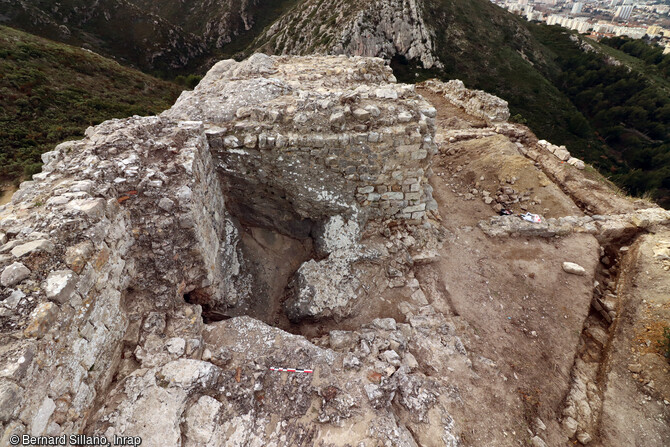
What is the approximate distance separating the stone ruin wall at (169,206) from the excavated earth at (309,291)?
0.12ft

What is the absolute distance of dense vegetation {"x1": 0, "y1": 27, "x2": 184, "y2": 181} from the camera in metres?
17.9

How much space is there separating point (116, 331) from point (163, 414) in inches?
54.2

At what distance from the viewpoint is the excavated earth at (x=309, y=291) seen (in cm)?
377

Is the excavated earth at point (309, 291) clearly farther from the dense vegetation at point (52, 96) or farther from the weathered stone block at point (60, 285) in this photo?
the dense vegetation at point (52, 96)

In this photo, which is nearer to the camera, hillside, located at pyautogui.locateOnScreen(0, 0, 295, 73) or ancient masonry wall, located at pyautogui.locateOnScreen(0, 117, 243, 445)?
ancient masonry wall, located at pyautogui.locateOnScreen(0, 117, 243, 445)

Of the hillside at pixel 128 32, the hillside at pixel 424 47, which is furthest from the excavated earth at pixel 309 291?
the hillside at pixel 128 32

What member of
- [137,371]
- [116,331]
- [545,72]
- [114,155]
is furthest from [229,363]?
[545,72]

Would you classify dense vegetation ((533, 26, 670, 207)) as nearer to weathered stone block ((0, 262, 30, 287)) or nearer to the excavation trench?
the excavation trench

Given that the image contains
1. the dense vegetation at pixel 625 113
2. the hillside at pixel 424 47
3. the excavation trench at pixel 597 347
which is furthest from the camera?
the hillside at pixel 424 47

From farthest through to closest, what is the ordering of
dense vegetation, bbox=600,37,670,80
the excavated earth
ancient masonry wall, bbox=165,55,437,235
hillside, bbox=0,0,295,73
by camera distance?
1. dense vegetation, bbox=600,37,670,80
2. hillside, bbox=0,0,295,73
3. ancient masonry wall, bbox=165,55,437,235
4. the excavated earth

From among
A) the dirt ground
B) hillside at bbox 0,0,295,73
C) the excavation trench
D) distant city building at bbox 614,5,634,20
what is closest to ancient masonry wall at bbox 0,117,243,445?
the dirt ground

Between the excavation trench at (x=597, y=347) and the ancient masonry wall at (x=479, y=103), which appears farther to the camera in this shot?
the ancient masonry wall at (x=479, y=103)

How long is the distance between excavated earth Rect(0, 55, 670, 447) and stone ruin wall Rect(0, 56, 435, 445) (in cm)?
4

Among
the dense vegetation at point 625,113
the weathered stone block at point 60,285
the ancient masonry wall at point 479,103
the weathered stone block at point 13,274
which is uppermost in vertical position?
the weathered stone block at point 13,274
